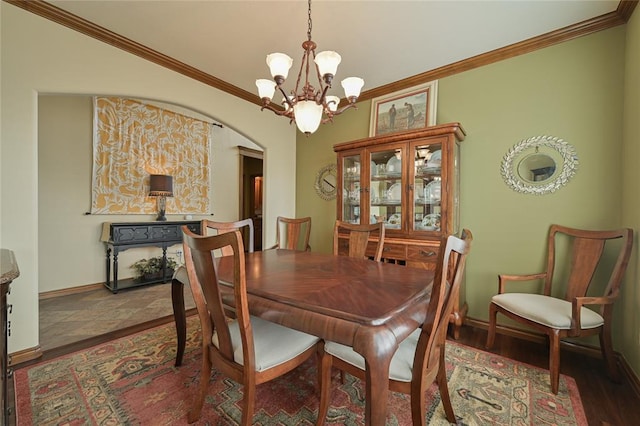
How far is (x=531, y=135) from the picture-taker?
7.39 feet

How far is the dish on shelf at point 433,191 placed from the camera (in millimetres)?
2414

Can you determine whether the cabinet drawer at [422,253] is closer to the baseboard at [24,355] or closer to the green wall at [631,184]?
the green wall at [631,184]

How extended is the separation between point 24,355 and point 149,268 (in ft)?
6.83

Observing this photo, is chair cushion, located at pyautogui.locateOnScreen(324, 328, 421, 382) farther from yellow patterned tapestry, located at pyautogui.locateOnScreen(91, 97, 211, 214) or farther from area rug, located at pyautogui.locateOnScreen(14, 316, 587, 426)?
yellow patterned tapestry, located at pyautogui.locateOnScreen(91, 97, 211, 214)

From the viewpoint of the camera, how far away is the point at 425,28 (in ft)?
6.84

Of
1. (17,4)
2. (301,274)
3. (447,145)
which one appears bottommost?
(301,274)

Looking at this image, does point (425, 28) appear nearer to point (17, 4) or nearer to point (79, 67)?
point (79, 67)

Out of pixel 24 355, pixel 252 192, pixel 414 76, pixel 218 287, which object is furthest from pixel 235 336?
pixel 252 192

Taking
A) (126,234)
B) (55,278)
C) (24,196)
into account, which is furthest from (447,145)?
(55,278)

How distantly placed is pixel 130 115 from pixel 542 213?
4.97m

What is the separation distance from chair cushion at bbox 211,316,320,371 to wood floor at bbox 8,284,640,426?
3.95 feet

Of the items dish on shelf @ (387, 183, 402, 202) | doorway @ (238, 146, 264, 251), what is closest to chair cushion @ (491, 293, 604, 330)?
dish on shelf @ (387, 183, 402, 202)

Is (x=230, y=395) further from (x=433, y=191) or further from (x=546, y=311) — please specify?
(x=433, y=191)

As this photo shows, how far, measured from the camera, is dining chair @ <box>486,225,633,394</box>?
1.62 m
